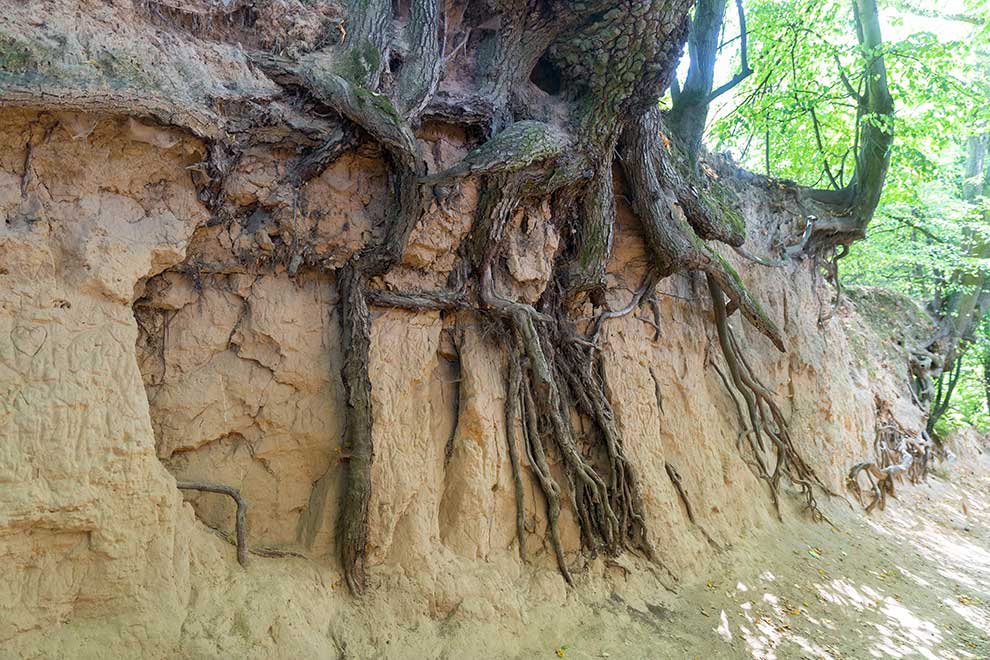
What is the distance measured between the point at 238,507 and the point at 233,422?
50 centimetres

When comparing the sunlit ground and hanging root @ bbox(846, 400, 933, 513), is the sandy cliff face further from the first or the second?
hanging root @ bbox(846, 400, 933, 513)

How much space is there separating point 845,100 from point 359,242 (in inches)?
359

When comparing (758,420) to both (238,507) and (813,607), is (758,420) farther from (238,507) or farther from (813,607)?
(238,507)

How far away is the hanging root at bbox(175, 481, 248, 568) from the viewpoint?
11.6 ft

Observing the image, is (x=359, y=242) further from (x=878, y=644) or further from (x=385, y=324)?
(x=878, y=644)

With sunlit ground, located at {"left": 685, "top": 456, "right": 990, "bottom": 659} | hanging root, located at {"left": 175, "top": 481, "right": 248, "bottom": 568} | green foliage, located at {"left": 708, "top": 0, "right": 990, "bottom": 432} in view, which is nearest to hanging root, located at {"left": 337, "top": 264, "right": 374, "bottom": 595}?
hanging root, located at {"left": 175, "top": 481, "right": 248, "bottom": 568}

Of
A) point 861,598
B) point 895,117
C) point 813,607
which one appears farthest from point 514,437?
point 895,117

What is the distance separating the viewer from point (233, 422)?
3793mm

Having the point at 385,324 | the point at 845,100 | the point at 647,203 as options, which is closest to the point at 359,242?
the point at 385,324

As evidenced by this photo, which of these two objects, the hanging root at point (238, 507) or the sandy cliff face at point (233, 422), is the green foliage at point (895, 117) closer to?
the sandy cliff face at point (233, 422)

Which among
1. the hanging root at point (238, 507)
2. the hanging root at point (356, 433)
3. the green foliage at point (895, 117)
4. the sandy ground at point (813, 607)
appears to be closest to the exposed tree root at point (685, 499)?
the sandy ground at point (813, 607)

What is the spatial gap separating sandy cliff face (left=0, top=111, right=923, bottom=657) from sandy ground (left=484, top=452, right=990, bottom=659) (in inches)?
9.2

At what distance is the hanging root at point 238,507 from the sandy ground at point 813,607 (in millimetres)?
1533

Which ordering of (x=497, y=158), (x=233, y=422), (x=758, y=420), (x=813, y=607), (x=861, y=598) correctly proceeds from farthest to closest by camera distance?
(x=758, y=420) < (x=861, y=598) < (x=813, y=607) < (x=497, y=158) < (x=233, y=422)
